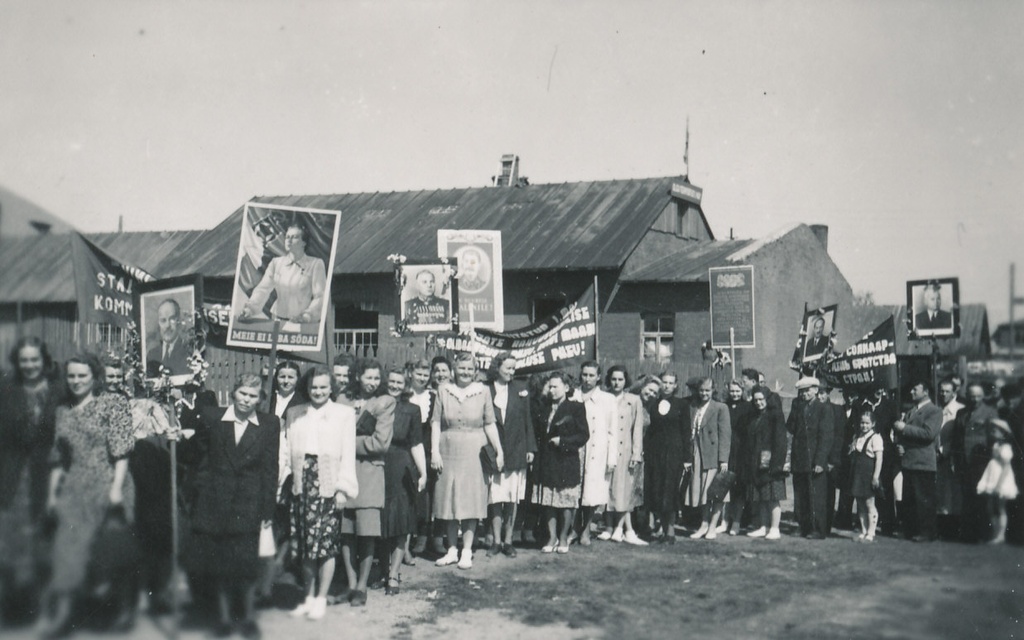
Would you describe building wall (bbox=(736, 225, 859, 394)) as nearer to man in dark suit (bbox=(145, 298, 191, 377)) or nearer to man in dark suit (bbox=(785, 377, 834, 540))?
man in dark suit (bbox=(785, 377, 834, 540))

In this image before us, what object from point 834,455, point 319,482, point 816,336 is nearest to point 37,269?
point 319,482

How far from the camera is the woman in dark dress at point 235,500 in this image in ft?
21.7

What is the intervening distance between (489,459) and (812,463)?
4097mm

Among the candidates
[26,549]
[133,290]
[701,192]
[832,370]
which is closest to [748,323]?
[832,370]

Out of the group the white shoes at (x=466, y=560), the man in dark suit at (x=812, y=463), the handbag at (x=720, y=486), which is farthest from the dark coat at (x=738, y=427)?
the white shoes at (x=466, y=560)

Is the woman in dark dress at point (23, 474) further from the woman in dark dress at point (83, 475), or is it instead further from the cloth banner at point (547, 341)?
the cloth banner at point (547, 341)

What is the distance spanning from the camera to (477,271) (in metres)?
13.1

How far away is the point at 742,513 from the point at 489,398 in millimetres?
4691

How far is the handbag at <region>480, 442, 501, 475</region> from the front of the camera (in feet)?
32.0

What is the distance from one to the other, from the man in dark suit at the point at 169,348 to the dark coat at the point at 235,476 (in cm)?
109

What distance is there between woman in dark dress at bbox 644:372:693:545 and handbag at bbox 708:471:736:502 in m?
0.40

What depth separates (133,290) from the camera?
8.20 metres

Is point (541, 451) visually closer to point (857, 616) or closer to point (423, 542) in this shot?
point (423, 542)

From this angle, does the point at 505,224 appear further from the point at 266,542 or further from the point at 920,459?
the point at 266,542
